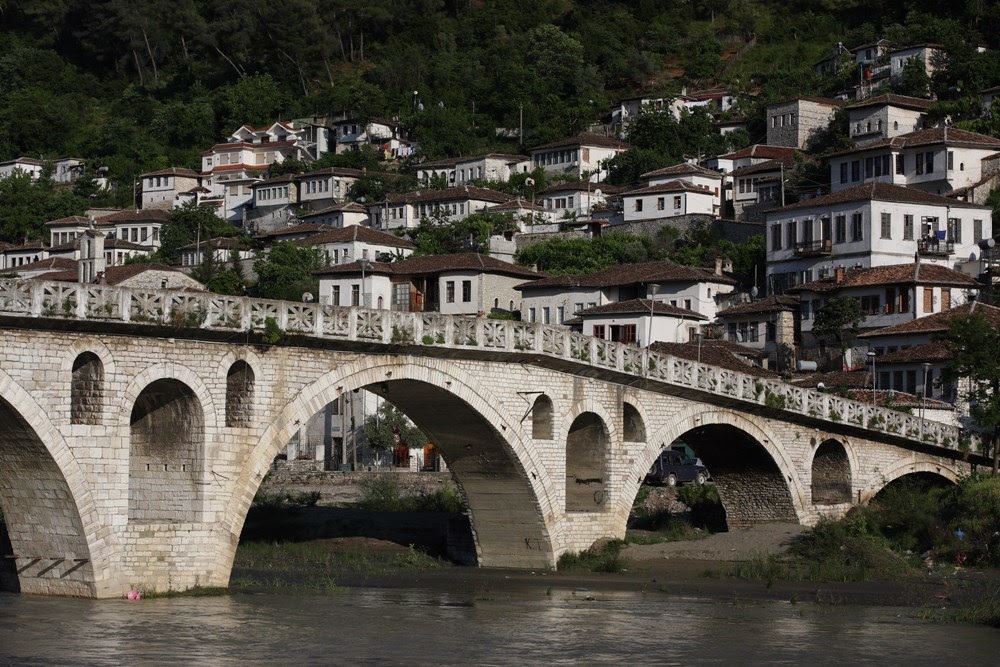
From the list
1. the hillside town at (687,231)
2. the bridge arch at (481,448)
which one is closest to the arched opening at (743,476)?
the bridge arch at (481,448)

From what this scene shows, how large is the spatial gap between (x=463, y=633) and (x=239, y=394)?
8901 mm

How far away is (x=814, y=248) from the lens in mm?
81688

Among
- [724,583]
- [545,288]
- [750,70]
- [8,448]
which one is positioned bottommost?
[724,583]

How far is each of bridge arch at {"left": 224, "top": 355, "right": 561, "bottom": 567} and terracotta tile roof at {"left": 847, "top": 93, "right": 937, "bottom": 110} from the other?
2471 inches

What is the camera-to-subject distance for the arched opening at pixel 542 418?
46.5 m

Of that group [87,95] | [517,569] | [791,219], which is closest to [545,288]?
[791,219]

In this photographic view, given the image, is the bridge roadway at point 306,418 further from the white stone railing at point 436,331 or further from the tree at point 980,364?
the tree at point 980,364

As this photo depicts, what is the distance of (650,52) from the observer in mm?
152500

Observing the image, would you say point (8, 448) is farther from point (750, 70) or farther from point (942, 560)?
point (750, 70)

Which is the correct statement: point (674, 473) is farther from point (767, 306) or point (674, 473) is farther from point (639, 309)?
point (767, 306)

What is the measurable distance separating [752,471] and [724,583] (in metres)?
10.3

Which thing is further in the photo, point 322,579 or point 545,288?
point 545,288

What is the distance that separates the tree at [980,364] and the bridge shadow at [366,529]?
17694 millimetres

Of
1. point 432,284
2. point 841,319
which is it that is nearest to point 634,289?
point 432,284
